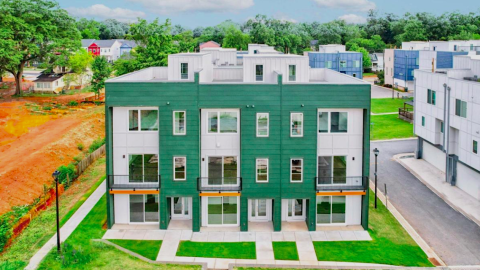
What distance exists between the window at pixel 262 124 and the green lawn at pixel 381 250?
6124mm

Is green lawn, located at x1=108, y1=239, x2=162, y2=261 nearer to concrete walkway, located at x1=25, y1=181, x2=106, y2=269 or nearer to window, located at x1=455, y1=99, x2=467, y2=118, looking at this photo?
concrete walkway, located at x1=25, y1=181, x2=106, y2=269

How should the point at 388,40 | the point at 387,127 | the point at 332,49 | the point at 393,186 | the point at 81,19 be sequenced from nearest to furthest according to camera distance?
1. the point at 393,186
2. the point at 387,127
3. the point at 332,49
4. the point at 388,40
5. the point at 81,19

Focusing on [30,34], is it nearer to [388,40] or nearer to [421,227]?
[421,227]

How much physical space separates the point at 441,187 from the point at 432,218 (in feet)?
19.0

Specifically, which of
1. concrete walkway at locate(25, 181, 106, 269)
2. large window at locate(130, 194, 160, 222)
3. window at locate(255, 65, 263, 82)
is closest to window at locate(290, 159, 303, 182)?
window at locate(255, 65, 263, 82)

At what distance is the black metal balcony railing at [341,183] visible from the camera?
24.1 m

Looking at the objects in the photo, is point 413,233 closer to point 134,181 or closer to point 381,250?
point 381,250

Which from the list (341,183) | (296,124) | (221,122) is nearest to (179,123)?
(221,122)

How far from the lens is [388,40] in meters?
140

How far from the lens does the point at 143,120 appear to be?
24.3m

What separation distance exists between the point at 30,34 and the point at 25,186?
37.4 metres

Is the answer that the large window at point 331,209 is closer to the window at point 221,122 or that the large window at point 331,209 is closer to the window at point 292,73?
the window at point 221,122

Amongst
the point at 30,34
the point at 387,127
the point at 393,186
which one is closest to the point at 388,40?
the point at 387,127

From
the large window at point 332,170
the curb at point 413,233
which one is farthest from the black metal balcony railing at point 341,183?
the curb at point 413,233
